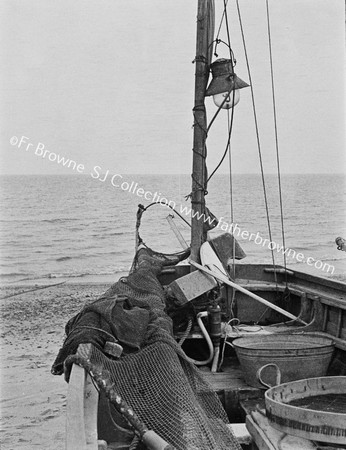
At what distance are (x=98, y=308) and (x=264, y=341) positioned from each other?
7.18ft

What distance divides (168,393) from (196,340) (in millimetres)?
3205

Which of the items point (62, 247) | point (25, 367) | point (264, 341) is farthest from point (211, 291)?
point (62, 247)

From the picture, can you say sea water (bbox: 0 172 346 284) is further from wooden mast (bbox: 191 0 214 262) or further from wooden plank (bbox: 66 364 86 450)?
wooden plank (bbox: 66 364 86 450)

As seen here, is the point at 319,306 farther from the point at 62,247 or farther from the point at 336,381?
the point at 62,247

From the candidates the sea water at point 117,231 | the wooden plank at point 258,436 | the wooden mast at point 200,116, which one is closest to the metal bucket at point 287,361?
the wooden plank at point 258,436

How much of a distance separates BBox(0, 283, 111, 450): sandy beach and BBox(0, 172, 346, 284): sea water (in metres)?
3.72

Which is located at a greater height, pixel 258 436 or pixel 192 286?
pixel 192 286

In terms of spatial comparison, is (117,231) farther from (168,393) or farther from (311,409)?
(168,393)

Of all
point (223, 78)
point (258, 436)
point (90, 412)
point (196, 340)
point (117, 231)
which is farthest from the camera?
point (117, 231)

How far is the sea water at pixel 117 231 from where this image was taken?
2691cm

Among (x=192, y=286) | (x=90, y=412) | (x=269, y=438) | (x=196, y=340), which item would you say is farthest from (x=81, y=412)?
(x=196, y=340)

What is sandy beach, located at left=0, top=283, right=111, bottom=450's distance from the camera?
7176mm

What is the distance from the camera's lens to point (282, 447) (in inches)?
116

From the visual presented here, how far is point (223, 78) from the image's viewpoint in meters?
6.72
